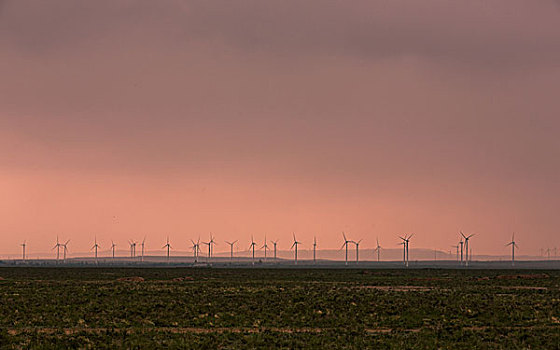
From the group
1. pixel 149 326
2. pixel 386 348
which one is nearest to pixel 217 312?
pixel 149 326

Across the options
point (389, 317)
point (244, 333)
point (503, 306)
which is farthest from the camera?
point (503, 306)

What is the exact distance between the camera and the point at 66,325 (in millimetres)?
49500

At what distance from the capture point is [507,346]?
41.7 m

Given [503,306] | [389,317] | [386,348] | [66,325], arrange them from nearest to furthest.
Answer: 1. [386,348]
2. [66,325]
3. [389,317]
4. [503,306]

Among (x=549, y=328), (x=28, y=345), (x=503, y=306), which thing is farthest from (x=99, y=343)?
(x=503, y=306)

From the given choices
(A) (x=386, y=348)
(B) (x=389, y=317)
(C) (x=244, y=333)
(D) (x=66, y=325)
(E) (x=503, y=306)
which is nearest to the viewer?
(A) (x=386, y=348)

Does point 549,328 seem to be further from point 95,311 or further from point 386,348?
point 95,311

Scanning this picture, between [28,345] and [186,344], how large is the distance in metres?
9.47

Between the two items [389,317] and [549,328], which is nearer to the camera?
[549,328]

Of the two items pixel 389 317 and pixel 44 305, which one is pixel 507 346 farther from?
pixel 44 305

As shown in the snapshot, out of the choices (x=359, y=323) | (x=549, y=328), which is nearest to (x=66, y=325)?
(x=359, y=323)

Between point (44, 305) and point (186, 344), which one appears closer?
point (186, 344)

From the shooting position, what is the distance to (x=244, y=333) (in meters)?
46.1

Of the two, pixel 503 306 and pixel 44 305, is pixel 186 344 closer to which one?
pixel 44 305
